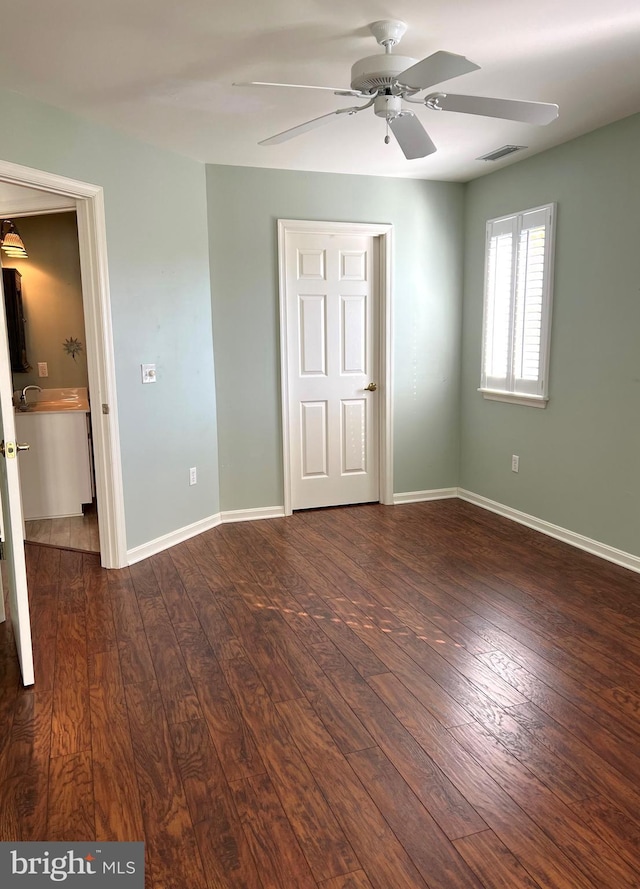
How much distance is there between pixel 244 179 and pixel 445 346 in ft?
6.64

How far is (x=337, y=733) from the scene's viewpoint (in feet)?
7.17

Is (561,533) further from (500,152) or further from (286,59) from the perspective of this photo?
(286,59)

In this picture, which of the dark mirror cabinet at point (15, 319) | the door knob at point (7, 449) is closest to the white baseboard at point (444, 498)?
the door knob at point (7, 449)

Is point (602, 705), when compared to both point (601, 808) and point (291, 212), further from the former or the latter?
point (291, 212)

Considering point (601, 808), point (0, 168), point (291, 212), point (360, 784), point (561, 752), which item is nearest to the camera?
point (601, 808)

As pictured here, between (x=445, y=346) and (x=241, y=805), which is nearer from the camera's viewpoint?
(x=241, y=805)

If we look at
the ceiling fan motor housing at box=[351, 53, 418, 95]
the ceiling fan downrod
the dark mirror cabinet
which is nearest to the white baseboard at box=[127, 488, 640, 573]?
the dark mirror cabinet

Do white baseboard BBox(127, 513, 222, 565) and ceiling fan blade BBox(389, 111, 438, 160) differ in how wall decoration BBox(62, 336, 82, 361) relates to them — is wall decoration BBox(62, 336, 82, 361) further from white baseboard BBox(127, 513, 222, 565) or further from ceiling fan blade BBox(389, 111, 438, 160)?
ceiling fan blade BBox(389, 111, 438, 160)

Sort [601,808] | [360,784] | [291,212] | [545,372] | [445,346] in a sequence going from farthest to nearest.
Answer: [445,346]
[291,212]
[545,372]
[360,784]
[601,808]

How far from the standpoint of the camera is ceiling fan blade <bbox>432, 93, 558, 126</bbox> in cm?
233

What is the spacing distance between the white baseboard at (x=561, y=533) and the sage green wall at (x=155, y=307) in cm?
212

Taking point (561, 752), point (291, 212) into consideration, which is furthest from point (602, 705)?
point (291, 212)

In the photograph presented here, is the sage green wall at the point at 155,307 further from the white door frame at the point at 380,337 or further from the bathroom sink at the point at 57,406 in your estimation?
the bathroom sink at the point at 57,406

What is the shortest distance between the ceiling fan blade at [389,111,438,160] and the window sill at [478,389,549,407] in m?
1.98
